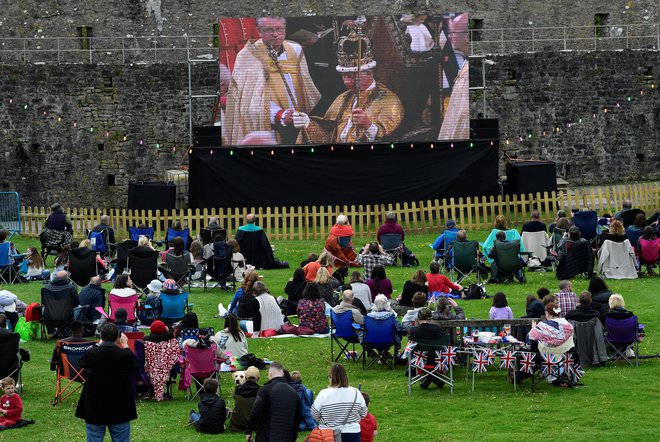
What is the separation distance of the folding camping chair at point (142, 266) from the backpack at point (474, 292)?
16.3 ft

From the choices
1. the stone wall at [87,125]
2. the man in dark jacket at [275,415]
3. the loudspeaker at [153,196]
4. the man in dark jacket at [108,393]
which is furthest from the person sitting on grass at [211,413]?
the stone wall at [87,125]

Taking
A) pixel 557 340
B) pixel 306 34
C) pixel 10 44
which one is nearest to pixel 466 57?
pixel 306 34

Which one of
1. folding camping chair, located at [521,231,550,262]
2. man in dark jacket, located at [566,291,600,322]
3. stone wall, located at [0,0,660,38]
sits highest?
stone wall, located at [0,0,660,38]

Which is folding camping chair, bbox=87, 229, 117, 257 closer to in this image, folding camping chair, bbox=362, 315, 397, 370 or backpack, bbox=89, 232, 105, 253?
backpack, bbox=89, 232, 105, 253

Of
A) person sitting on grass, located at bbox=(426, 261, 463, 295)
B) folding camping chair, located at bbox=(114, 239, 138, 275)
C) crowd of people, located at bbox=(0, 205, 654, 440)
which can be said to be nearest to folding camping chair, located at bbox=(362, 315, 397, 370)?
crowd of people, located at bbox=(0, 205, 654, 440)

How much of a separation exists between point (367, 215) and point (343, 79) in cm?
446

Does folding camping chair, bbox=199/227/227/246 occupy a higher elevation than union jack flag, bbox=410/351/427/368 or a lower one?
higher

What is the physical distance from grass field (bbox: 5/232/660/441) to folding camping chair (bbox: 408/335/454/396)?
149 mm

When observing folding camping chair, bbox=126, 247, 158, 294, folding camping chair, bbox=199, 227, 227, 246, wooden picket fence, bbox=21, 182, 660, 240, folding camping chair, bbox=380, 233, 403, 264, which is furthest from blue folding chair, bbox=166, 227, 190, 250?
folding camping chair, bbox=380, 233, 403, 264

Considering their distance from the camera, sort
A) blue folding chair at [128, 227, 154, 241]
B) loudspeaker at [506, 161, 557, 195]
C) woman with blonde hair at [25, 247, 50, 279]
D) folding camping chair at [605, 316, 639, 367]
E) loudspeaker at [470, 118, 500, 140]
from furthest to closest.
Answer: loudspeaker at [506, 161, 557, 195]
loudspeaker at [470, 118, 500, 140]
blue folding chair at [128, 227, 154, 241]
woman with blonde hair at [25, 247, 50, 279]
folding camping chair at [605, 316, 639, 367]

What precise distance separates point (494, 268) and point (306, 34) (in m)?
11.6

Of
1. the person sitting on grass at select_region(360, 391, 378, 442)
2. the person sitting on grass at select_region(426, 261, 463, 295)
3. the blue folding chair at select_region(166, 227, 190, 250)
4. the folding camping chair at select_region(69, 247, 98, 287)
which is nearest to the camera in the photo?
the person sitting on grass at select_region(360, 391, 378, 442)

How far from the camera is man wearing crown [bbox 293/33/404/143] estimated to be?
34.6 m

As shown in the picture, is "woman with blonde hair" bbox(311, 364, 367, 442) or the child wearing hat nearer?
"woman with blonde hair" bbox(311, 364, 367, 442)
